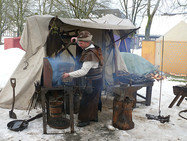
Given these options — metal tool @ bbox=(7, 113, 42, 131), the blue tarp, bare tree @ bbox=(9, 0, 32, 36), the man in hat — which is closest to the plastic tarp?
the blue tarp

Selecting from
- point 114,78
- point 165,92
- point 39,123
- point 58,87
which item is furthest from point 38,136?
point 165,92

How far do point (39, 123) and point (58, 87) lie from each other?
1.05m

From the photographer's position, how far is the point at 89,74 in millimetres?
3455

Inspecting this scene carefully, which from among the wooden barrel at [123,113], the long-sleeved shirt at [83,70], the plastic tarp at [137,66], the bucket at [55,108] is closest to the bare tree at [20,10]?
the plastic tarp at [137,66]

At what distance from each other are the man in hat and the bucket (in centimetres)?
45

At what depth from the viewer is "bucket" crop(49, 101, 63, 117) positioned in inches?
144

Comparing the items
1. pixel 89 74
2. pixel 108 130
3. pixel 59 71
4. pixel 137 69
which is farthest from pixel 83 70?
pixel 137 69

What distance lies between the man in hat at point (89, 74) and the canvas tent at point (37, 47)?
0.44 meters

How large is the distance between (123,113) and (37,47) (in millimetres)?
2123

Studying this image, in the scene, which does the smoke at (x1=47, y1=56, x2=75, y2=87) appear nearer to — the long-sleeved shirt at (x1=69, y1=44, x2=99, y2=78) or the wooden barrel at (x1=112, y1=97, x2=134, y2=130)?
the long-sleeved shirt at (x1=69, y1=44, x2=99, y2=78)

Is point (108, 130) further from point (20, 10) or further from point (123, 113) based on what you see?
point (20, 10)

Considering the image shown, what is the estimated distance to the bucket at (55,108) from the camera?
3.66 m

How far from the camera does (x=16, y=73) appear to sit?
4492 millimetres

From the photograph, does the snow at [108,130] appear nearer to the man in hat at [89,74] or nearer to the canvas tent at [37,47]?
the man in hat at [89,74]
